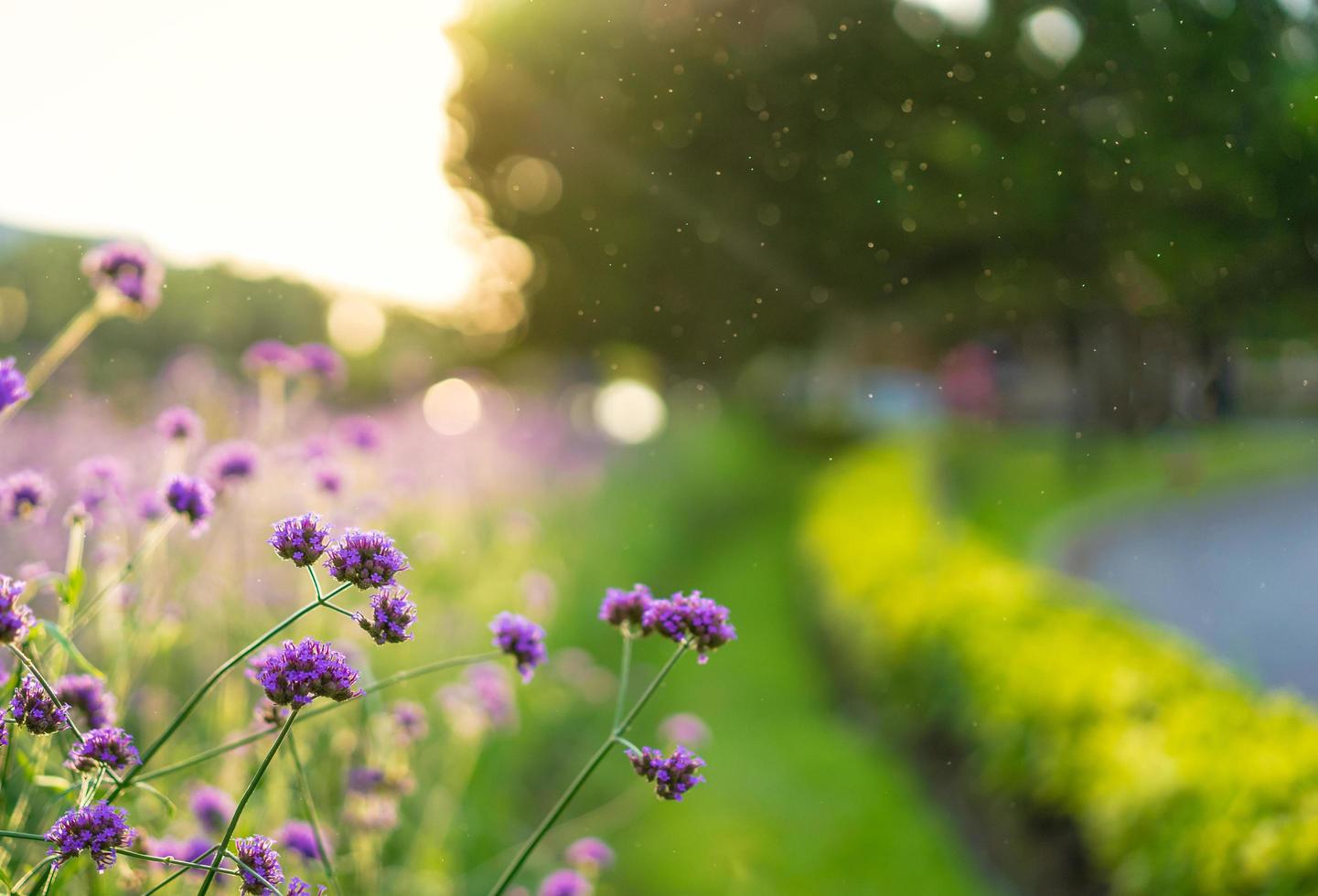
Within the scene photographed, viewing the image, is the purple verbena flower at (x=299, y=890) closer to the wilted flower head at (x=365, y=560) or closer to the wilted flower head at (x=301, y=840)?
the wilted flower head at (x=365, y=560)

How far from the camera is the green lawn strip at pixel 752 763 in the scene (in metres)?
4.26

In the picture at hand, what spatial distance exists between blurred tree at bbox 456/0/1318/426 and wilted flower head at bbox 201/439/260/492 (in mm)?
4156

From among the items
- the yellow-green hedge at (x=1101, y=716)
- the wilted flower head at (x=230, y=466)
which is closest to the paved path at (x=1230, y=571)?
the yellow-green hedge at (x=1101, y=716)

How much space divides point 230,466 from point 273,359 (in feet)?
2.02

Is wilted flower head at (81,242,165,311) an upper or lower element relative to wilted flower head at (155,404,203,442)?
upper

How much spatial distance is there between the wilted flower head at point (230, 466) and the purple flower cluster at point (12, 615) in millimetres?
794

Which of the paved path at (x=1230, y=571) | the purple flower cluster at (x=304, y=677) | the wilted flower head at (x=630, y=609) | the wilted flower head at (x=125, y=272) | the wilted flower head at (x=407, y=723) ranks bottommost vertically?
the purple flower cluster at (x=304, y=677)

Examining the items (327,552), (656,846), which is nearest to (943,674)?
(656,846)

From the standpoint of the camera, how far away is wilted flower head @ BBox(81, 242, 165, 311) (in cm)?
174

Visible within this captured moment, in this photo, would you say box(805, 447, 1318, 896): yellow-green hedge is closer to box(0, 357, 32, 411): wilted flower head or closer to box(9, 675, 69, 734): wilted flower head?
box(9, 675, 69, 734): wilted flower head

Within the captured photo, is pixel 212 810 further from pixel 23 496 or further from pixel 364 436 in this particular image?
pixel 364 436

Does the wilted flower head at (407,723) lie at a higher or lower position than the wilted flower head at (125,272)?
lower

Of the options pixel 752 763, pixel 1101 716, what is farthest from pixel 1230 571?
pixel 752 763

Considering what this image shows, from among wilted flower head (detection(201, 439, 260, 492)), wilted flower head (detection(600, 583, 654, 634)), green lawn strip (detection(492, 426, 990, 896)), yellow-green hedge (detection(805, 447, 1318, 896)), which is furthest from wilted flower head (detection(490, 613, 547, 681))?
green lawn strip (detection(492, 426, 990, 896))
